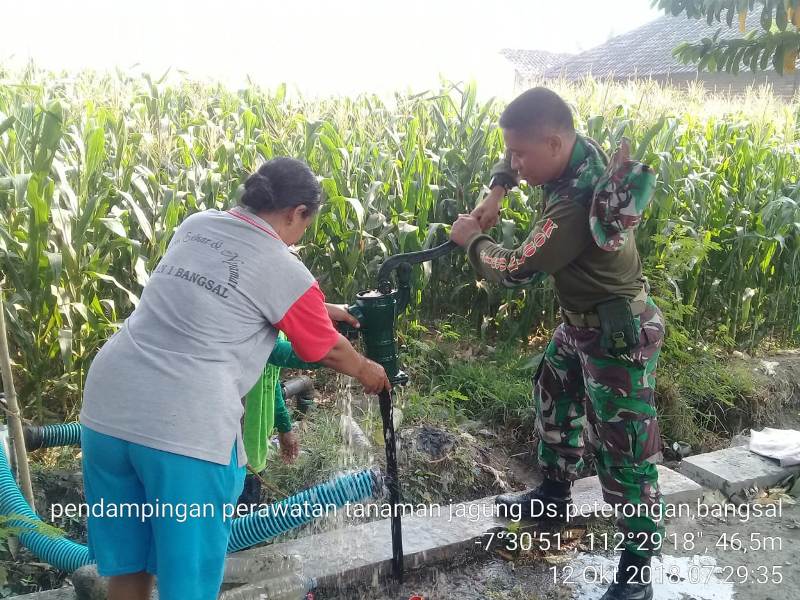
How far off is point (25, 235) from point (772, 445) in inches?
162

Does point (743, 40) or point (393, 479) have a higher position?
point (743, 40)

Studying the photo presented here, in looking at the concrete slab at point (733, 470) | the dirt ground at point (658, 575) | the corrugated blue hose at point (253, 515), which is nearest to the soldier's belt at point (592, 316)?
the corrugated blue hose at point (253, 515)

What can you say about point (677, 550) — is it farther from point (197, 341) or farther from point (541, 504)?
point (197, 341)

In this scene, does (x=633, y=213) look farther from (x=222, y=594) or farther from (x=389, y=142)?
(x=389, y=142)

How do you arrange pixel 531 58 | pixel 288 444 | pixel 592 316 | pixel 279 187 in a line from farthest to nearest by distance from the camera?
pixel 531 58 → pixel 288 444 → pixel 592 316 → pixel 279 187

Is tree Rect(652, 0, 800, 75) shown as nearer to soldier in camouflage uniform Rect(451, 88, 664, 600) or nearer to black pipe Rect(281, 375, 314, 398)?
soldier in camouflage uniform Rect(451, 88, 664, 600)

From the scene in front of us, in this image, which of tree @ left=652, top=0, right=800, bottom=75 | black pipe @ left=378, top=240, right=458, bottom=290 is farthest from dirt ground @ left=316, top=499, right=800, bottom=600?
tree @ left=652, top=0, right=800, bottom=75

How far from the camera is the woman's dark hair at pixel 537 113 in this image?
2.27m

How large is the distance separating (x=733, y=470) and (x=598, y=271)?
192 centimetres

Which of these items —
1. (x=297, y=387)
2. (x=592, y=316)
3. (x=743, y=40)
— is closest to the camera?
(x=592, y=316)

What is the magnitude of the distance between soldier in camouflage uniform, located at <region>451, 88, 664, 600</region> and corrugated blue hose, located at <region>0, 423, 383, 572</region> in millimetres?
927

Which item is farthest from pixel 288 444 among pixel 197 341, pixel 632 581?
pixel 632 581

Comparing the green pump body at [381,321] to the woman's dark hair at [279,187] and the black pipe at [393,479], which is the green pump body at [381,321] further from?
the woman's dark hair at [279,187]

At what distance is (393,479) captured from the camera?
7.99 ft
